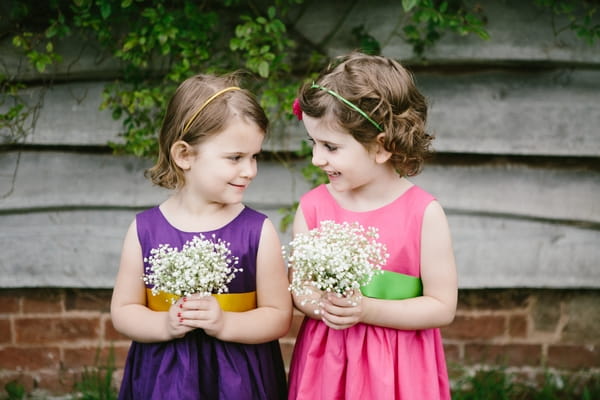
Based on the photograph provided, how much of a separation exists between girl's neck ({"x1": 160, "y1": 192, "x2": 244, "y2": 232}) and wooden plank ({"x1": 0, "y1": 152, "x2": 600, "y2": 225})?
0.95 meters

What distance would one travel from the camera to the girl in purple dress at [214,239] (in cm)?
200

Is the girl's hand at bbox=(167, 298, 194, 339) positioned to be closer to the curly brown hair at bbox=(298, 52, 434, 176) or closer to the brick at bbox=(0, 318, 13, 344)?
the curly brown hair at bbox=(298, 52, 434, 176)

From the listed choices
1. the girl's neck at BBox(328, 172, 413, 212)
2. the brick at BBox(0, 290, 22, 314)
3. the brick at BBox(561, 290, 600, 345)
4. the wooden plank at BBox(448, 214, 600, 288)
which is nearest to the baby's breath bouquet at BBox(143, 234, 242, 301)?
the girl's neck at BBox(328, 172, 413, 212)

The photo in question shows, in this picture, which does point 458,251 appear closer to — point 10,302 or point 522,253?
point 522,253

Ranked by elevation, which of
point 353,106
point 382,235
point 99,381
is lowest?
point 99,381

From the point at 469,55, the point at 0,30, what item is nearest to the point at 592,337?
the point at 469,55

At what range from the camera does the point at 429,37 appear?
2848 mm

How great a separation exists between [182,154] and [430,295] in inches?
36.6

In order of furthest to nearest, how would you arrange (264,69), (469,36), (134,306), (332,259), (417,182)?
(417,182)
(469,36)
(264,69)
(134,306)
(332,259)

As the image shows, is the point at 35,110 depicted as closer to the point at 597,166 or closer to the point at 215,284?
the point at 215,284

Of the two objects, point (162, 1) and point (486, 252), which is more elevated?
point (162, 1)

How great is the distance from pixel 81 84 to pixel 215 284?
5.44 ft

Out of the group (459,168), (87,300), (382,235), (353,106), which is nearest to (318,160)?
(353,106)

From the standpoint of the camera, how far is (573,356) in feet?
10.8
